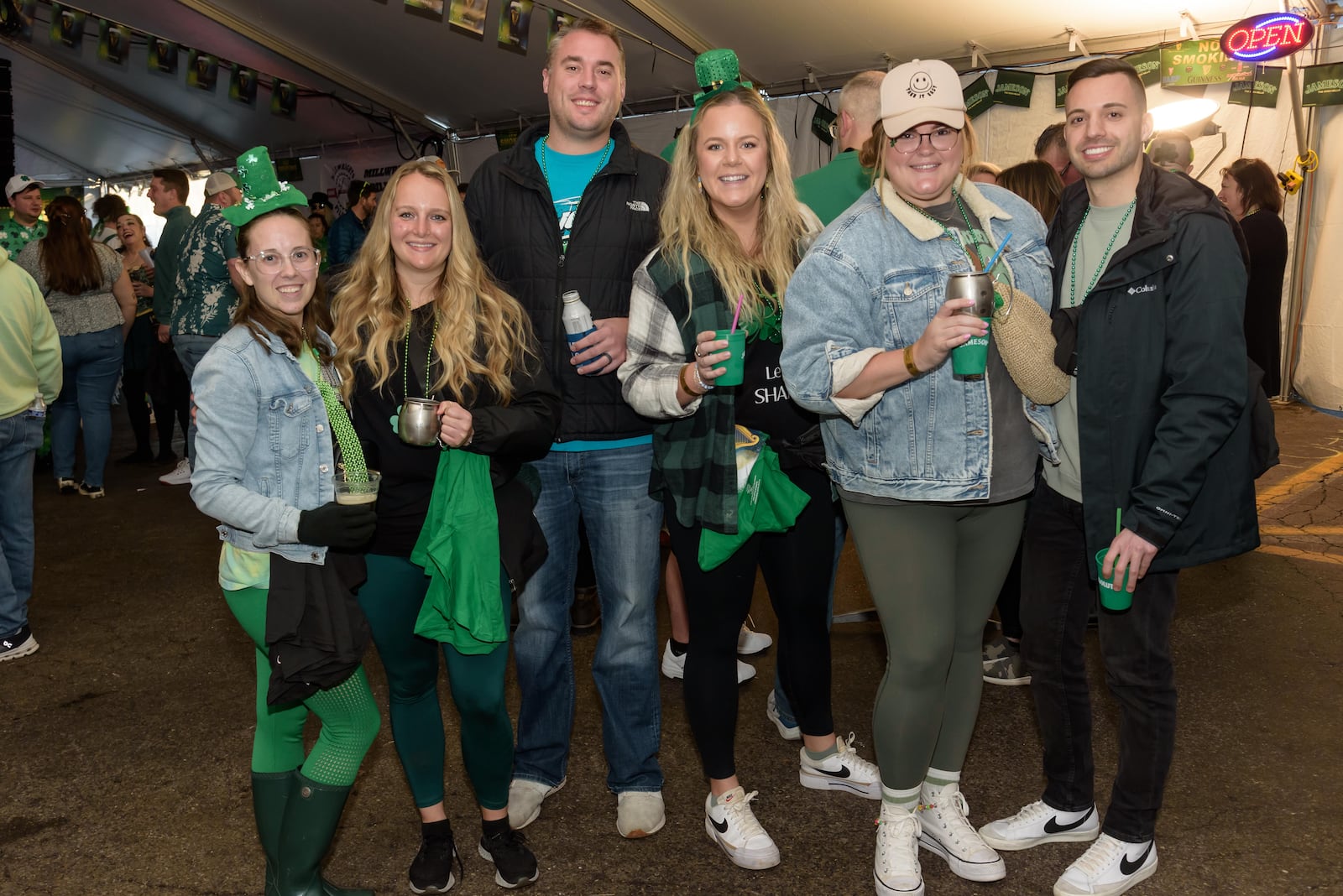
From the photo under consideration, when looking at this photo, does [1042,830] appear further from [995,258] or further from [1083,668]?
[995,258]

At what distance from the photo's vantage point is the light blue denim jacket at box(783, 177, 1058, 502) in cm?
234

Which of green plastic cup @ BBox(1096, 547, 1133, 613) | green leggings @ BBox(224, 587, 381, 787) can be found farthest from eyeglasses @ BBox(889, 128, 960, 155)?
green leggings @ BBox(224, 587, 381, 787)

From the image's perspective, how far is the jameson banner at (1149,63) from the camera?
8586 millimetres

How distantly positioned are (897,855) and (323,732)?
1.41 metres

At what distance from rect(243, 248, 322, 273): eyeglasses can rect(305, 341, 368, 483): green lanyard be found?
0.18 m

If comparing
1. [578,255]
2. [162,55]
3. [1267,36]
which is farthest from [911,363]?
[162,55]

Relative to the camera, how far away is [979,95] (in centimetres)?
963

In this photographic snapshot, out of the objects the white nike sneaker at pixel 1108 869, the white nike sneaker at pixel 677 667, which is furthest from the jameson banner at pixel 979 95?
the white nike sneaker at pixel 1108 869

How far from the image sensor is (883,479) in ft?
7.95

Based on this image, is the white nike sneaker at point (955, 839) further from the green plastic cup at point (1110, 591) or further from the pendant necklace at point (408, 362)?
the pendant necklace at point (408, 362)

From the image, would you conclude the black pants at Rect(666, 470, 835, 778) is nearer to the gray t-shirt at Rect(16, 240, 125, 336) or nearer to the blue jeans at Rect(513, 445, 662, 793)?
the blue jeans at Rect(513, 445, 662, 793)

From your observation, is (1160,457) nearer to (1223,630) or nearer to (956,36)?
(1223,630)

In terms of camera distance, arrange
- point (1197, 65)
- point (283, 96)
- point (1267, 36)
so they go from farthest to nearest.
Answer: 1. point (283, 96)
2. point (1197, 65)
3. point (1267, 36)

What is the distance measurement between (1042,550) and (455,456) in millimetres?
1473
